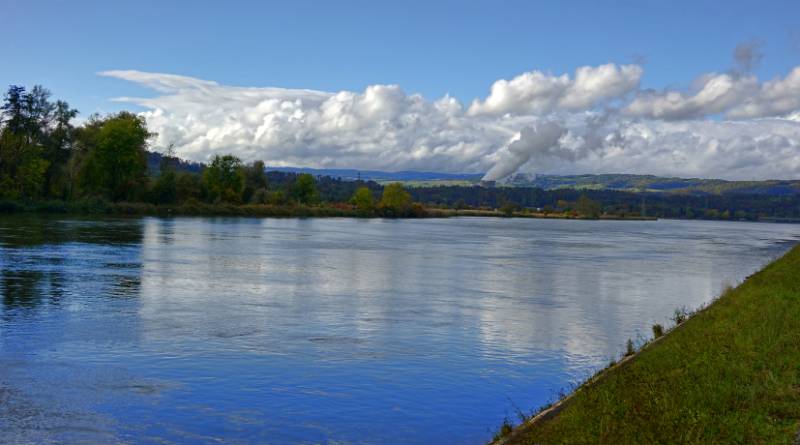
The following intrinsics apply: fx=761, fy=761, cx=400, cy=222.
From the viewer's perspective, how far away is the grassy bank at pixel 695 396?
9.05 m

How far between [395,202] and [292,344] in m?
164

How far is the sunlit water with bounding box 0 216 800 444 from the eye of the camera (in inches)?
488

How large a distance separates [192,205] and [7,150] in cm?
3824

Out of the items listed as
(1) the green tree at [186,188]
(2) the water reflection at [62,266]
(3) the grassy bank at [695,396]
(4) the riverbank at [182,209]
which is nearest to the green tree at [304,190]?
(4) the riverbank at [182,209]

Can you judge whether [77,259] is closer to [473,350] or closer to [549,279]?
[549,279]

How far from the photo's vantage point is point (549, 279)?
37531 mm

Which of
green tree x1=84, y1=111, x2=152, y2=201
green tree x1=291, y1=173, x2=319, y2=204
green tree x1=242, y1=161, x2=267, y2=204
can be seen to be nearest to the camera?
green tree x1=84, y1=111, x2=152, y2=201

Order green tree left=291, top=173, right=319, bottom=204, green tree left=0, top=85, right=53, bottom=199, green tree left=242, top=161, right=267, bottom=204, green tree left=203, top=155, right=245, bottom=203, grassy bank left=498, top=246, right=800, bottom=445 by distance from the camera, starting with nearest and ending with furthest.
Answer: grassy bank left=498, top=246, right=800, bottom=445
green tree left=0, top=85, right=53, bottom=199
green tree left=203, top=155, right=245, bottom=203
green tree left=242, top=161, right=267, bottom=204
green tree left=291, top=173, right=319, bottom=204

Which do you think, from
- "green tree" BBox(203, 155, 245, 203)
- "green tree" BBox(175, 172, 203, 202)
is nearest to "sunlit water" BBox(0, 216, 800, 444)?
"green tree" BBox(175, 172, 203, 202)

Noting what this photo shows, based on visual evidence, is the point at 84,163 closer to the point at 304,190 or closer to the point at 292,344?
the point at 304,190

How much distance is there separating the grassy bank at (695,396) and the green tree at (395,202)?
164054 mm

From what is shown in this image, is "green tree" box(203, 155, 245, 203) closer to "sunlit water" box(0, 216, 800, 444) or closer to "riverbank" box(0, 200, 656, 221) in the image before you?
"riverbank" box(0, 200, 656, 221)

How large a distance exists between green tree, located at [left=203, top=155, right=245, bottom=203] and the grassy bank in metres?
119

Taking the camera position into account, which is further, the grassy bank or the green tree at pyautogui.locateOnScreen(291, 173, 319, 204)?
the green tree at pyautogui.locateOnScreen(291, 173, 319, 204)
